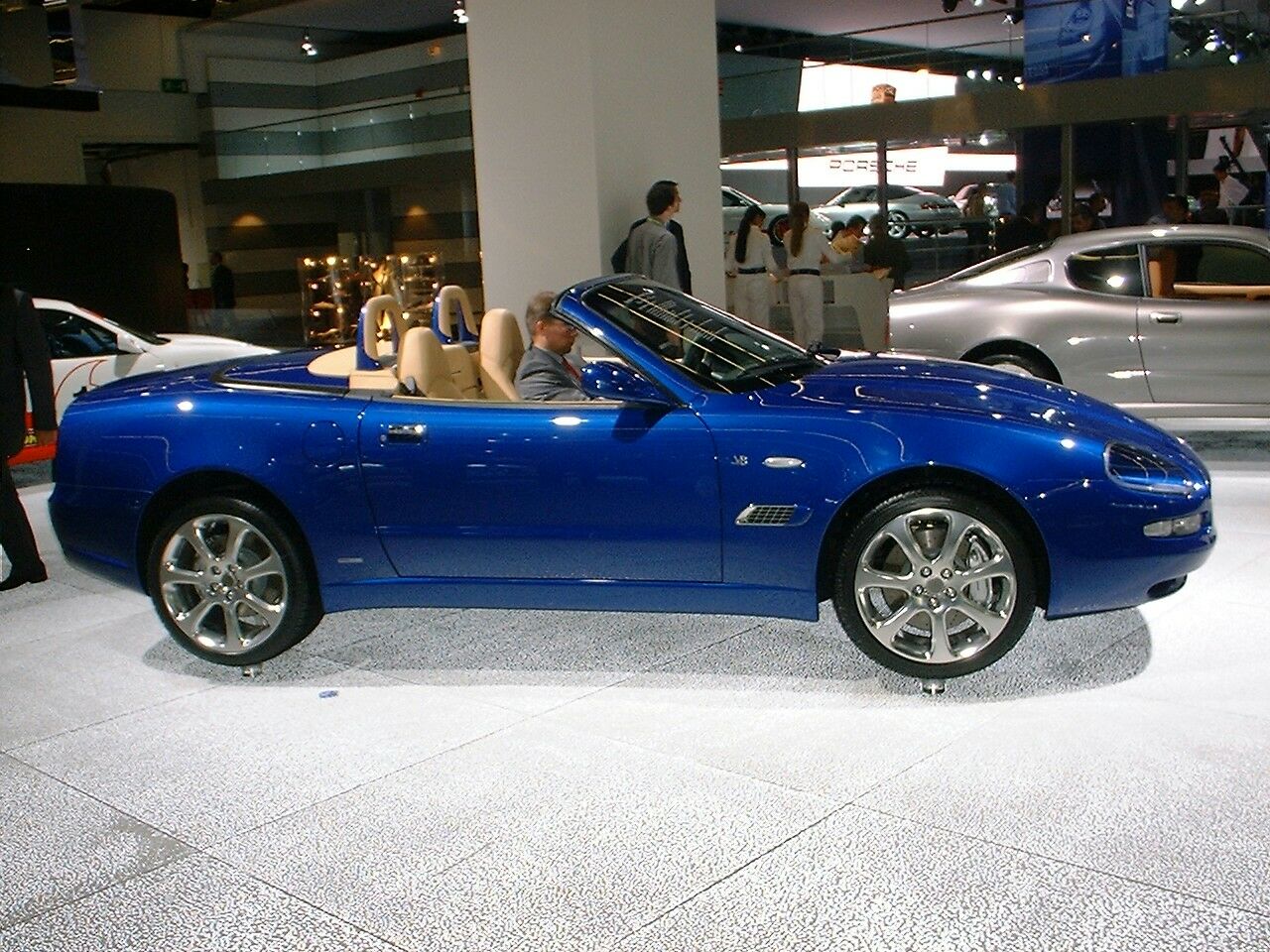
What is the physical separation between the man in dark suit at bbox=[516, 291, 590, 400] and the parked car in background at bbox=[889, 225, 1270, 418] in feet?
13.3

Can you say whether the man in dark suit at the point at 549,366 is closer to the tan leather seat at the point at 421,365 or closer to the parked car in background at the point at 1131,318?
the tan leather seat at the point at 421,365

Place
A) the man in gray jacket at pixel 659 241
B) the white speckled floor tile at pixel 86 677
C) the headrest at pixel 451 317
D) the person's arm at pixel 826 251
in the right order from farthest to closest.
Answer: the person's arm at pixel 826 251, the man in gray jacket at pixel 659 241, the headrest at pixel 451 317, the white speckled floor tile at pixel 86 677

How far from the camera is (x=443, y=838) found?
11.9 feet

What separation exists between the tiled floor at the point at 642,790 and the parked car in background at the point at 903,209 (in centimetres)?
1396

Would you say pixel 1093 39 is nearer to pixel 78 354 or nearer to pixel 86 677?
pixel 78 354

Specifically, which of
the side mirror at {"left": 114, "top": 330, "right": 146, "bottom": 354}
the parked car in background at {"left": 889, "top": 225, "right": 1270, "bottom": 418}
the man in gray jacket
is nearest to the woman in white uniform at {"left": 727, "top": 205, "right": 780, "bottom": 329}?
the parked car in background at {"left": 889, "top": 225, "right": 1270, "bottom": 418}

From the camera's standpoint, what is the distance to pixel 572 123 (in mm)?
8969

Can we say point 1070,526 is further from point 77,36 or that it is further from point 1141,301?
point 77,36

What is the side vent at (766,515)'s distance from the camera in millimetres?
4504

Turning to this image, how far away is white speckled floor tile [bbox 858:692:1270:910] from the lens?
3.29 meters

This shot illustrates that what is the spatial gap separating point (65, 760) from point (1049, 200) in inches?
663

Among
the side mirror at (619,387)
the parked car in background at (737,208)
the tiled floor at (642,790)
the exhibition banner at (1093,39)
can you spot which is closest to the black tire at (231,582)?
the tiled floor at (642,790)

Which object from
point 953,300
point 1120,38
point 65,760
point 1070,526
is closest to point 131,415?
point 65,760

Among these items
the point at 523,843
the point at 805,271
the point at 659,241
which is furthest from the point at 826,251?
the point at 523,843
